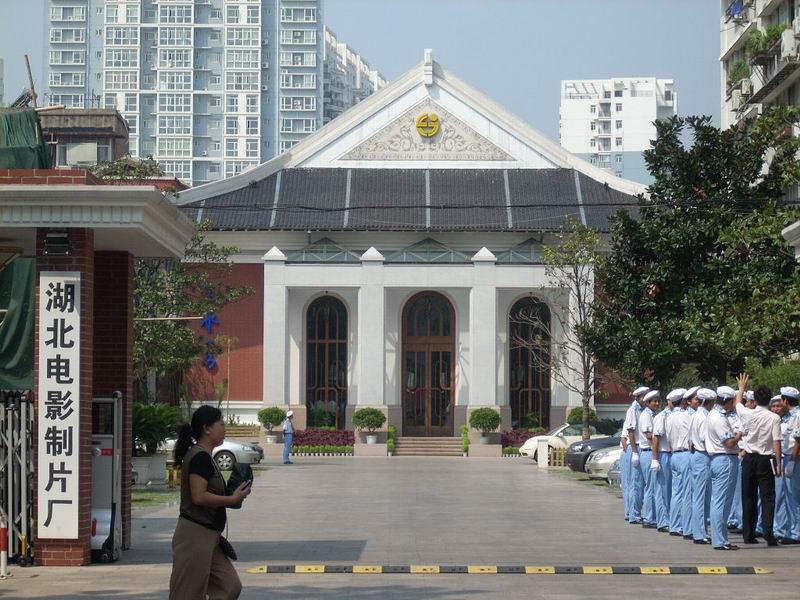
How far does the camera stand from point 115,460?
15.8m

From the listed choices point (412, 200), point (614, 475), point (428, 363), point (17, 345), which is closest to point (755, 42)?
point (412, 200)

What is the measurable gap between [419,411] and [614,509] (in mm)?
29253

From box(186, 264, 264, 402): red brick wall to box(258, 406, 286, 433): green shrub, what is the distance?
3329 mm

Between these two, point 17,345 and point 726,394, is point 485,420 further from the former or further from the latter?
point 17,345

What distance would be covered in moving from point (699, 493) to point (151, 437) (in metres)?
14.4

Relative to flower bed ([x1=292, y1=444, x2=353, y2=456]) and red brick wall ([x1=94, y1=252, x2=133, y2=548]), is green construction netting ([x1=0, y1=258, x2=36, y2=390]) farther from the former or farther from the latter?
flower bed ([x1=292, y1=444, x2=353, y2=456])

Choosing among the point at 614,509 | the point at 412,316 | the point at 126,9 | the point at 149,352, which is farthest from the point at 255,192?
the point at 126,9

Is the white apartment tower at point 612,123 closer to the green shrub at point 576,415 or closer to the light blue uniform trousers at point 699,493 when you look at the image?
the green shrub at point 576,415

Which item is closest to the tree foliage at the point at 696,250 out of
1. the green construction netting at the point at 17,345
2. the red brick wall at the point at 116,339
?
the red brick wall at the point at 116,339

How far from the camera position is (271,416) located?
50.0m

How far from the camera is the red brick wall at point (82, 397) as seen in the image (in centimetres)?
1479

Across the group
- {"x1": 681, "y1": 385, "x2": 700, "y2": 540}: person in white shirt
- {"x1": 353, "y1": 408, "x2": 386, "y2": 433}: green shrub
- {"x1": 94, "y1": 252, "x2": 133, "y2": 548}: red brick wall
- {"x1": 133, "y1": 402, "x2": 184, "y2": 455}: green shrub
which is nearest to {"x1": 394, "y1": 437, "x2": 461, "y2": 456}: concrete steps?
{"x1": 353, "y1": 408, "x2": 386, "y2": 433}: green shrub

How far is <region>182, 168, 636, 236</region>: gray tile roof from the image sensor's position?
5312cm

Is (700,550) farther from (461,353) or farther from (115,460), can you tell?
(461,353)
